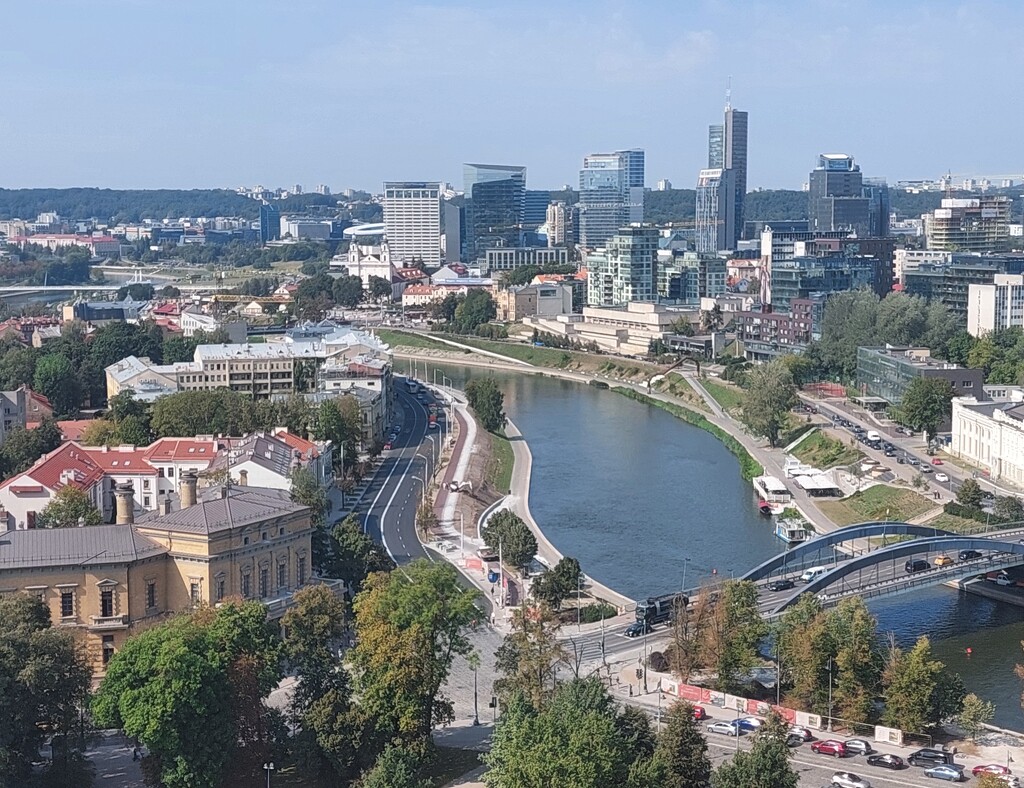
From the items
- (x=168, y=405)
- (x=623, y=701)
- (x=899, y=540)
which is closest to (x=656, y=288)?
(x=168, y=405)

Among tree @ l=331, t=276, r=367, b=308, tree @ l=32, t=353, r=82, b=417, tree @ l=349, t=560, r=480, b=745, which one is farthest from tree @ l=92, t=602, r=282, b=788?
tree @ l=331, t=276, r=367, b=308

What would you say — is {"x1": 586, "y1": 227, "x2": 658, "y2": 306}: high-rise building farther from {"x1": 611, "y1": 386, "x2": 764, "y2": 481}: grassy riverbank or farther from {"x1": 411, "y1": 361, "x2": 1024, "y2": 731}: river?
{"x1": 411, "y1": 361, "x2": 1024, "y2": 731}: river

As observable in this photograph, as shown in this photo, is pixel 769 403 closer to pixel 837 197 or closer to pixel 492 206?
pixel 837 197

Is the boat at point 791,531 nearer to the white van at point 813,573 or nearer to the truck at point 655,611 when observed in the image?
the white van at point 813,573

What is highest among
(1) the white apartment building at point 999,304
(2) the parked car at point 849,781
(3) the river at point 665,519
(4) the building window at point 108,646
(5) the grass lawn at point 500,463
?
(1) the white apartment building at point 999,304

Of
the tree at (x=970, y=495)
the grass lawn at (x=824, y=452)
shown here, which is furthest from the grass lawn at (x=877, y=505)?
the grass lawn at (x=824, y=452)
